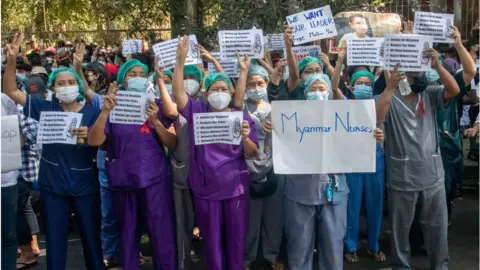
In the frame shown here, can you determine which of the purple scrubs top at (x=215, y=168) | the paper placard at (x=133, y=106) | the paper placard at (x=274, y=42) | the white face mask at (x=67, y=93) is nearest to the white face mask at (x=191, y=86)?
the purple scrubs top at (x=215, y=168)

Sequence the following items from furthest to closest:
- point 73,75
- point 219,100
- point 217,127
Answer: point 73,75, point 219,100, point 217,127

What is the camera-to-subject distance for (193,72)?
5492mm

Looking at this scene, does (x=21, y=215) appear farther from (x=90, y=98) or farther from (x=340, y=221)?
(x=340, y=221)

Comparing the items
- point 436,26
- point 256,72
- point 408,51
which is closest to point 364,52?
point 436,26

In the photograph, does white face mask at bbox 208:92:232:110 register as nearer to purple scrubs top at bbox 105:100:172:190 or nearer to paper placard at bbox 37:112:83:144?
purple scrubs top at bbox 105:100:172:190

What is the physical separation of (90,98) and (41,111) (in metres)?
0.57

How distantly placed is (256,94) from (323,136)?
813 mm

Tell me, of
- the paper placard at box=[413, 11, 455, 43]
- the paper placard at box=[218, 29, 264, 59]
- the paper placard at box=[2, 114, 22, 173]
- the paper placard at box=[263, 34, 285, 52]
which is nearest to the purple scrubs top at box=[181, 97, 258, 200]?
the paper placard at box=[218, 29, 264, 59]

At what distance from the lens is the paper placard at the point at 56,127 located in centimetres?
473

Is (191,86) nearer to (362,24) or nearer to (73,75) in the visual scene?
(73,75)

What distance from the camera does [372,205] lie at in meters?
5.83

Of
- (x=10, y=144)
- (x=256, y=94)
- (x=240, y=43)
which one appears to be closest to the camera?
(x=10, y=144)

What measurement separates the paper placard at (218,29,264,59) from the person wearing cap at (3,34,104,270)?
4.30 feet

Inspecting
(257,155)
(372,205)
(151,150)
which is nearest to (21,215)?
(151,150)
